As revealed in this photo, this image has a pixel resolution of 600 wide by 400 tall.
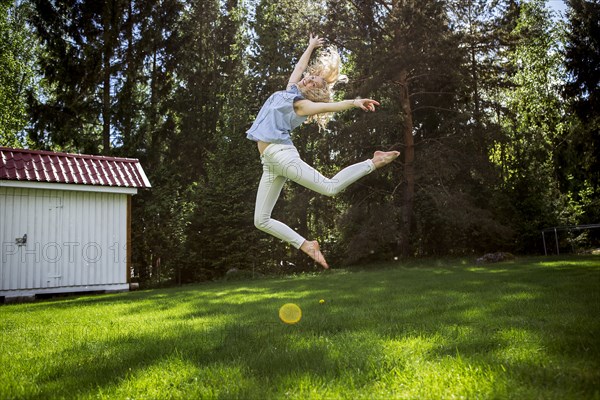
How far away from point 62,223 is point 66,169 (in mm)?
1322

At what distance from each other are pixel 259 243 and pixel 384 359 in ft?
45.2

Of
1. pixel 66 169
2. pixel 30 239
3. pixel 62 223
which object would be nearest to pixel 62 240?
pixel 62 223

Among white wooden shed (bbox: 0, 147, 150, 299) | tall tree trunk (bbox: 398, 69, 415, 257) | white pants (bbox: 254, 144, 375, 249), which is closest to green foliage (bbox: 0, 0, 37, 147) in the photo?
white wooden shed (bbox: 0, 147, 150, 299)

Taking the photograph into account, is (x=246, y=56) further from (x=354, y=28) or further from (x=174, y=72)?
(x=354, y=28)

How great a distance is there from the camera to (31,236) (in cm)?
1045

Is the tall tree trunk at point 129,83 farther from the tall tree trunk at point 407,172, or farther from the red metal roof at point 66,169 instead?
the tall tree trunk at point 407,172

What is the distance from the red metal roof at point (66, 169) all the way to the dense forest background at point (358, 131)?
467cm

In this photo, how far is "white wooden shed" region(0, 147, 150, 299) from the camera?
33.6 ft

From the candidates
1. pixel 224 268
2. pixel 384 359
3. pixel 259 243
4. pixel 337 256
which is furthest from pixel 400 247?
pixel 384 359

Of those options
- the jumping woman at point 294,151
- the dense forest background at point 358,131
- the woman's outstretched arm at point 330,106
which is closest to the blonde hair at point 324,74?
the jumping woman at point 294,151

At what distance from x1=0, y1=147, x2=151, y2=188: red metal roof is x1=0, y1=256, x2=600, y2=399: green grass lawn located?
6.27 m

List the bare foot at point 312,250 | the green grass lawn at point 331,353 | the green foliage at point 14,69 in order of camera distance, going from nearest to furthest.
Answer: the green grass lawn at point 331,353 → the bare foot at point 312,250 → the green foliage at point 14,69

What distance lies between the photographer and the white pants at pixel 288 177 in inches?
160

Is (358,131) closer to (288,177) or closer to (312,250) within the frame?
(312,250)
